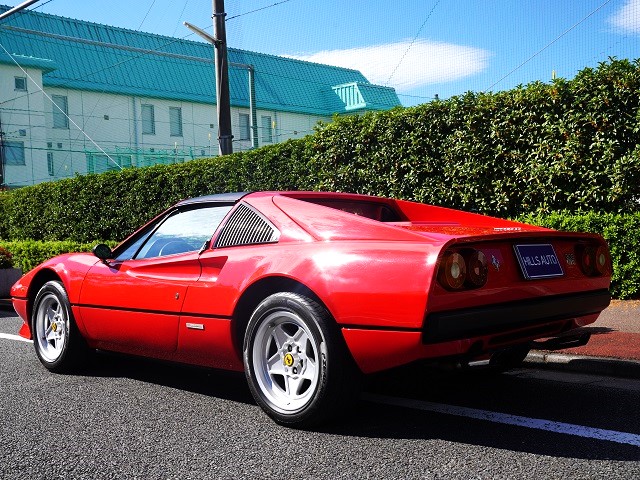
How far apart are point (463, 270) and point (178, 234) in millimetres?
2225

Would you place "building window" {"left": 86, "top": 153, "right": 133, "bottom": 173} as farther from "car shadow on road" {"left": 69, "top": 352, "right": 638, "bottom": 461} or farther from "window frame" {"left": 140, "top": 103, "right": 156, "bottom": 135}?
"car shadow on road" {"left": 69, "top": 352, "right": 638, "bottom": 461}

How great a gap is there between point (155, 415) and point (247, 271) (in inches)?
39.5

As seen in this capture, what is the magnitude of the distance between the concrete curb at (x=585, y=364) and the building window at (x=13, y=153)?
96.6 ft

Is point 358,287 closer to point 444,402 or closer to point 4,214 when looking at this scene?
point 444,402

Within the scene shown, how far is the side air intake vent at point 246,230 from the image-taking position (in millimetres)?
4555

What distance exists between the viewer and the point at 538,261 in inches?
163

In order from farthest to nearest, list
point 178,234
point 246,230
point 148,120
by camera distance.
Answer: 1. point 148,120
2. point 178,234
3. point 246,230

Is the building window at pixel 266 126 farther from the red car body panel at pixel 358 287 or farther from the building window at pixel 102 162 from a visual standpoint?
the red car body panel at pixel 358 287

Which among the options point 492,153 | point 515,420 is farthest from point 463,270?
point 492,153

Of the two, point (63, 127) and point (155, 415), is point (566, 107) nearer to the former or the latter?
point (155, 415)

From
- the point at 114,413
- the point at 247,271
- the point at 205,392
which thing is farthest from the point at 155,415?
the point at 247,271

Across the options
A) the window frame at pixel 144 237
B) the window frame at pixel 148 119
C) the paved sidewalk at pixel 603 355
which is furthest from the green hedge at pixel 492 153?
the window frame at pixel 148 119

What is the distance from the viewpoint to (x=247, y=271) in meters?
4.38

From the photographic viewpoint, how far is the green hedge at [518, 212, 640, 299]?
8.39m
